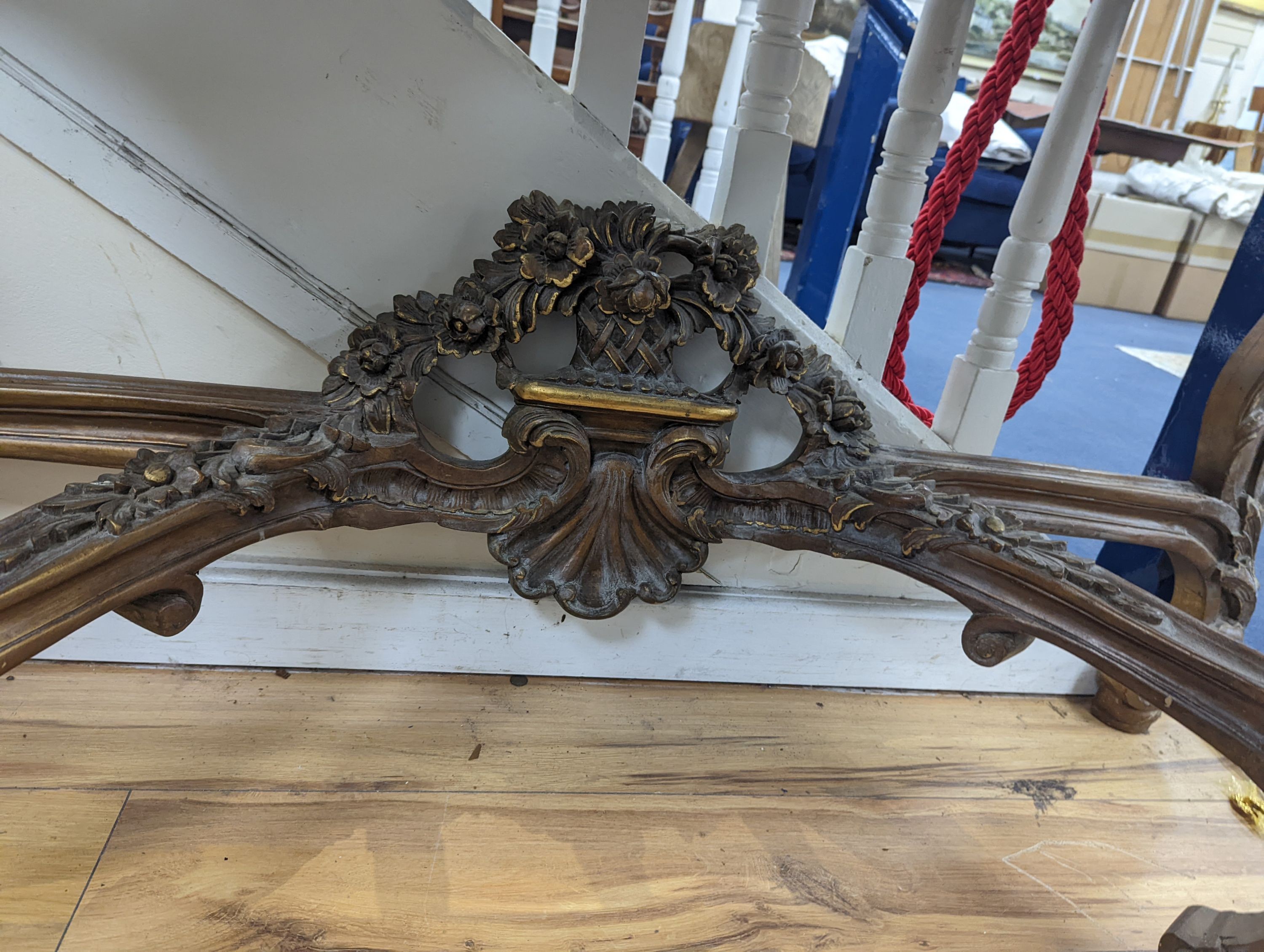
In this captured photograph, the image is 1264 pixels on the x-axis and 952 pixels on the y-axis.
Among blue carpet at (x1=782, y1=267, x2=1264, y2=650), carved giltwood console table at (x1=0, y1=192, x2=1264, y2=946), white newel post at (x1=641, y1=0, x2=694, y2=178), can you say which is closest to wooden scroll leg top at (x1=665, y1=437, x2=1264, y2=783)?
carved giltwood console table at (x1=0, y1=192, x2=1264, y2=946)

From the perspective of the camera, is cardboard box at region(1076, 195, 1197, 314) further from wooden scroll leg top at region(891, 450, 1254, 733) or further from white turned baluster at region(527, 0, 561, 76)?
wooden scroll leg top at region(891, 450, 1254, 733)

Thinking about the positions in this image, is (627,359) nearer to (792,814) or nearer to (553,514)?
(553,514)

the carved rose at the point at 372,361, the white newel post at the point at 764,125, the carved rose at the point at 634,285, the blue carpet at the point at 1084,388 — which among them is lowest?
the blue carpet at the point at 1084,388

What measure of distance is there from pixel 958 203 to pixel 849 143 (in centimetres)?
102

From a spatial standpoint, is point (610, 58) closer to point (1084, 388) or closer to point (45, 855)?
point (45, 855)

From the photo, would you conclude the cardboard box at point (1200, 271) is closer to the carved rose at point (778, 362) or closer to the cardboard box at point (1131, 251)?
the cardboard box at point (1131, 251)

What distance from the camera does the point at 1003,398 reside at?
30.6 inches

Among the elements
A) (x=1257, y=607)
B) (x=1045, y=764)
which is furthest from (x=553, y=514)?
(x=1257, y=607)

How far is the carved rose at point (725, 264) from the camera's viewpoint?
586mm

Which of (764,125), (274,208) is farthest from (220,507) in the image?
(764,125)

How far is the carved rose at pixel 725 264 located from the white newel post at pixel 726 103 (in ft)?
2.82

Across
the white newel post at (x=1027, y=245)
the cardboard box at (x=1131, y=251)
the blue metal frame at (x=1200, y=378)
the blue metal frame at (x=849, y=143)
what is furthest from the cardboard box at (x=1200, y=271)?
the white newel post at (x=1027, y=245)

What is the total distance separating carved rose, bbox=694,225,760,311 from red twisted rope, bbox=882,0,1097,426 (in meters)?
0.21

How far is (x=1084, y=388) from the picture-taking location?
193cm
